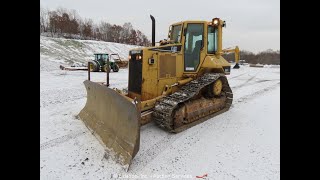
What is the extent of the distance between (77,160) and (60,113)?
3187 millimetres

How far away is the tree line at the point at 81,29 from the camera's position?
53.6 meters

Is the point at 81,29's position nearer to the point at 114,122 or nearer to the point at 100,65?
the point at 100,65

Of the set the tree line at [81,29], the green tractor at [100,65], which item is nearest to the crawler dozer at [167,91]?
the green tractor at [100,65]

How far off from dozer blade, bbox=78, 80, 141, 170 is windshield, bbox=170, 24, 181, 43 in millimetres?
2475

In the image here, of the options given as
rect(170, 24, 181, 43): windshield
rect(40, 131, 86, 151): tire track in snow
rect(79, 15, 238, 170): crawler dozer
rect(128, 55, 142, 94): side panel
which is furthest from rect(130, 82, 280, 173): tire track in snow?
rect(170, 24, 181, 43): windshield

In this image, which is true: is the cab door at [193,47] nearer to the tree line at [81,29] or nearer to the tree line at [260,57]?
the tree line at [81,29]

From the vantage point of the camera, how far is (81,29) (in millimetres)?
58500

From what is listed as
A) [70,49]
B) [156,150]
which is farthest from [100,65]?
[156,150]

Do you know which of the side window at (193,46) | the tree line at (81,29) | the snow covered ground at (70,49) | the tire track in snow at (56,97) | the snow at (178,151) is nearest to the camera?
the snow at (178,151)

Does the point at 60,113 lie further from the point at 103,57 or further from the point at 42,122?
the point at 103,57

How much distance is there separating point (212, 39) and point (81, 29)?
56287 millimetres

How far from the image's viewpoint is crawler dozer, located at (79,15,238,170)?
4594mm

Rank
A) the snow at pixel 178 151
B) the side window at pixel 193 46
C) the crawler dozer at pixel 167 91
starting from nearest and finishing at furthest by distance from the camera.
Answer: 1. the snow at pixel 178 151
2. the crawler dozer at pixel 167 91
3. the side window at pixel 193 46
